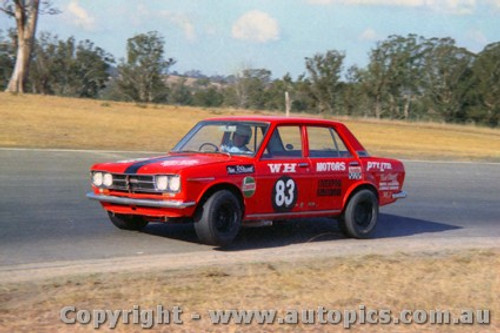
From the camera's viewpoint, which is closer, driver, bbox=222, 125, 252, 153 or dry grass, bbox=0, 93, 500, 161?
driver, bbox=222, 125, 252, 153

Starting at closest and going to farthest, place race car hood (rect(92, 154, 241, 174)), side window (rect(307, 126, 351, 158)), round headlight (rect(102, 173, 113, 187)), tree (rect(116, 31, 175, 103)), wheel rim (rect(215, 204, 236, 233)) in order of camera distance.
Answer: race car hood (rect(92, 154, 241, 174)) → wheel rim (rect(215, 204, 236, 233)) → round headlight (rect(102, 173, 113, 187)) → side window (rect(307, 126, 351, 158)) → tree (rect(116, 31, 175, 103))

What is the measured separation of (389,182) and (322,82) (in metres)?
47.2

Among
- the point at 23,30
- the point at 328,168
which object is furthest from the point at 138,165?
the point at 23,30

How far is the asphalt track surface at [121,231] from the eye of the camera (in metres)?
8.65

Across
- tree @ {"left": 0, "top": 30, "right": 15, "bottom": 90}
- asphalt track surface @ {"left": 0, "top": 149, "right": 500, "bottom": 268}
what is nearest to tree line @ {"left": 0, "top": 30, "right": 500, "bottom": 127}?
tree @ {"left": 0, "top": 30, "right": 15, "bottom": 90}

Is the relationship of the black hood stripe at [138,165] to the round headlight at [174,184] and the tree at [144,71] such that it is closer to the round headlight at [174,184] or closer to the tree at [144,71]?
the round headlight at [174,184]

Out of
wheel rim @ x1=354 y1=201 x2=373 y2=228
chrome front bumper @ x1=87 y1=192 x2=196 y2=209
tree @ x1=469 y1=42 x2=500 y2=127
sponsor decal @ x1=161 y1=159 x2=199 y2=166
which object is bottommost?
wheel rim @ x1=354 y1=201 x2=373 y2=228

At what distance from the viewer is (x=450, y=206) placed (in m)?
14.0

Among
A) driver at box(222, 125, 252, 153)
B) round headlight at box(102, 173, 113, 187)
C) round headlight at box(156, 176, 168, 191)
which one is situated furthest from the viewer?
driver at box(222, 125, 252, 153)

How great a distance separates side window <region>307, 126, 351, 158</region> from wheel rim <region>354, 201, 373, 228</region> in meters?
0.70

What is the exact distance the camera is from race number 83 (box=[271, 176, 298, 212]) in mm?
9164

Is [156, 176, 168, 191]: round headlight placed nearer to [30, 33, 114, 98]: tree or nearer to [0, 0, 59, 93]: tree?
[0, 0, 59, 93]: tree

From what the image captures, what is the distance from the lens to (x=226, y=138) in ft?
31.1

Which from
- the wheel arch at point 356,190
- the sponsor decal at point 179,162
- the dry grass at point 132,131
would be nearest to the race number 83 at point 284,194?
the wheel arch at point 356,190
